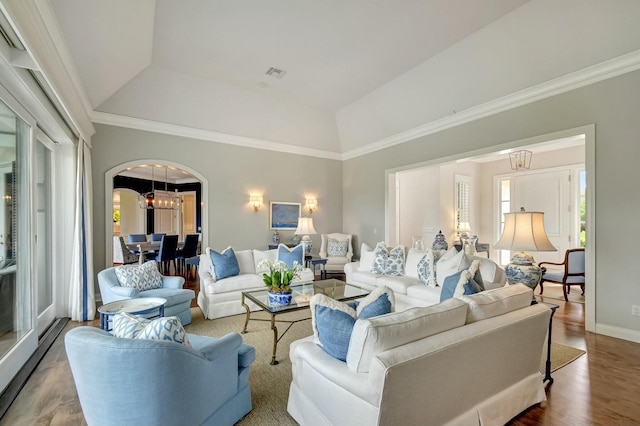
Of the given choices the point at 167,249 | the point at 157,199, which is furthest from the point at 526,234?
the point at 157,199

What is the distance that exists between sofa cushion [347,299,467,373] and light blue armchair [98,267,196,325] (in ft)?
9.31

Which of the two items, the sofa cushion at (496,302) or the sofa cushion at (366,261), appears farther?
the sofa cushion at (366,261)

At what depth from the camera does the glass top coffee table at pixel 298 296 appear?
2.99 m

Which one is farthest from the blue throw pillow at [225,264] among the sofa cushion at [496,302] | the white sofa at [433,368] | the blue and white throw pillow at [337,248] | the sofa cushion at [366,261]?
the sofa cushion at [496,302]

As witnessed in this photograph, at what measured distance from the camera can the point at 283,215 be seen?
7160mm

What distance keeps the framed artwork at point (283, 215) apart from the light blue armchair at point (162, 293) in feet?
10.2

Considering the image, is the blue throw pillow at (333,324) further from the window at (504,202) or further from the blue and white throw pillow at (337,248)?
the window at (504,202)

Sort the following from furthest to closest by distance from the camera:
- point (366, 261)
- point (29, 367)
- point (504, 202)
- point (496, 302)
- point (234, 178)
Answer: point (504, 202) < point (234, 178) < point (366, 261) < point (29, 367) < point (496, 302)

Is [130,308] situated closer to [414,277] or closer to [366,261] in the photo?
[366,261]

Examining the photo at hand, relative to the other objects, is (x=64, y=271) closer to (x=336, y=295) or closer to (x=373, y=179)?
(x=336, y=295)

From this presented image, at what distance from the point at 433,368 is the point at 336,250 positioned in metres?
5.56

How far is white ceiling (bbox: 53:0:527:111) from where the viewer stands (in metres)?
3.39

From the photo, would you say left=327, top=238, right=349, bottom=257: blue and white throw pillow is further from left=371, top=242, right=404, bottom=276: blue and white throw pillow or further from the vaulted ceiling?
the vaulted ceiling

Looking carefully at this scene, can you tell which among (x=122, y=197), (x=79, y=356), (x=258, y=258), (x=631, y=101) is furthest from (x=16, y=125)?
(x=122, y=197)
